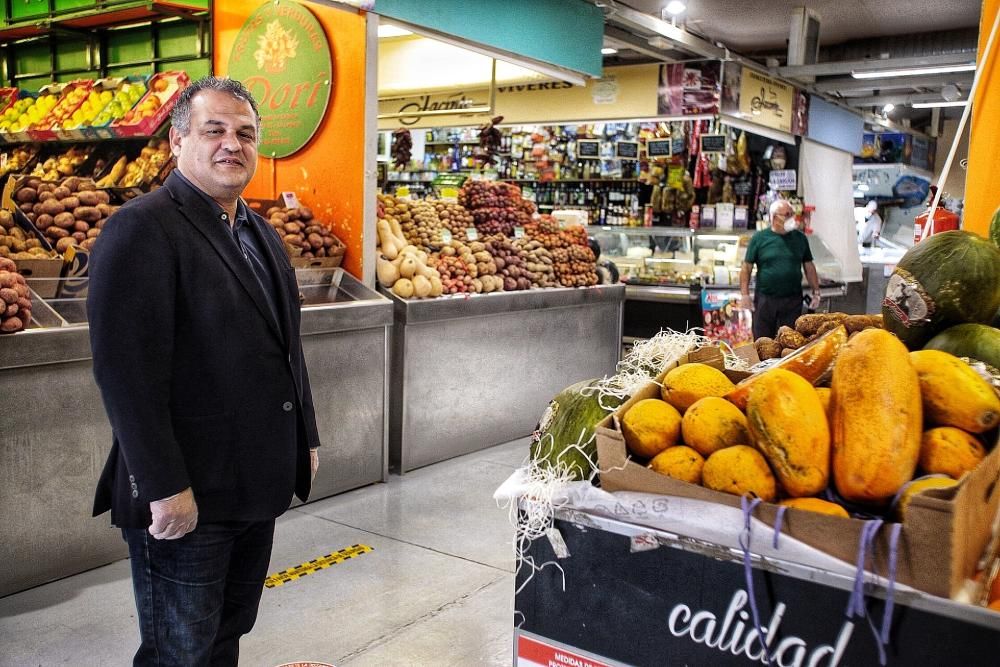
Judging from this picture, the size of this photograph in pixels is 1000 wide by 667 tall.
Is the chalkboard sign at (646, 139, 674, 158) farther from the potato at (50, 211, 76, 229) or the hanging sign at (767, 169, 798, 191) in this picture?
the potato at (50, 211, 76, 229)

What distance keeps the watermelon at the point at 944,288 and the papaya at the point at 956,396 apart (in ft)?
A: 1.83

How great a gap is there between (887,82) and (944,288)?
38.8 feet

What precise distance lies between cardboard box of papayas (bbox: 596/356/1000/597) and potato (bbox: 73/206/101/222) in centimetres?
399

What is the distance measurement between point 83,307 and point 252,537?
2.30 m

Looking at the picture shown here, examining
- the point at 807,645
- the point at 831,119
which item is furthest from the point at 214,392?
the point at 831,119

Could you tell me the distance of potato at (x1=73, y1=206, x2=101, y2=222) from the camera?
461 centimetres

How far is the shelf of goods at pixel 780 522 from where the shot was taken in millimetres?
1362

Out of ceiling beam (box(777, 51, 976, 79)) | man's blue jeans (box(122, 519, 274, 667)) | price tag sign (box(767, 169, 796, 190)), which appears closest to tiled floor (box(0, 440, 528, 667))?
man's blue jeans (box(122, 519, 274, 667))

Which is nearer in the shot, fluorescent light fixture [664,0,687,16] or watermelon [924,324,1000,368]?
watermelon [924,324,1000,368]

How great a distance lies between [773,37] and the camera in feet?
40.6

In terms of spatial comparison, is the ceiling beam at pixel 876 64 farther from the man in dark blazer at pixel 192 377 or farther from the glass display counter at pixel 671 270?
the man in dark blazer at pixel 192 377

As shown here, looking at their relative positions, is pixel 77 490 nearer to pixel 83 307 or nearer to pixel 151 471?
pixel 83 307

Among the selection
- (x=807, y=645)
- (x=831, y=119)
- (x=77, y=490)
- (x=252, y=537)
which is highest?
(x=831, y=119)

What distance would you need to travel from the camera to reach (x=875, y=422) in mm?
1473
